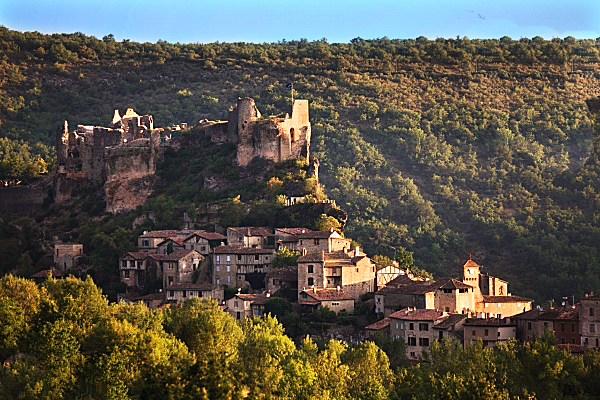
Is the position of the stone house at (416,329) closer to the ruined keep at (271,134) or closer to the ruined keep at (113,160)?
the ruined keep at (271,134)

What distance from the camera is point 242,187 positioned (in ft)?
389

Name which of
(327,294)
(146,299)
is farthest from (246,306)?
(146,299)

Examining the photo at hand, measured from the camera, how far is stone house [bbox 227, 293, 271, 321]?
9819 cm

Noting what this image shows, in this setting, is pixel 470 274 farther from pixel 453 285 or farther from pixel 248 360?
pixel 248 360

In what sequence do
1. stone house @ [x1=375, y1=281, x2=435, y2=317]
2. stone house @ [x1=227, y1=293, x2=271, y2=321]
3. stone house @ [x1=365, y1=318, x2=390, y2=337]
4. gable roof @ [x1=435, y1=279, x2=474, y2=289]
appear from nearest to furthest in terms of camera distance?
1. stone house @ [x1=365, y1=318, x2=390, y2=337]
2. stone house @ [x1=375, y1=281, x2=435, y2=317]
3. gable roof @ [x1=435, y1=279, x2=474, y2=289]
4. stone house @ [x1=227, y1=293, x2=271, y2=321]

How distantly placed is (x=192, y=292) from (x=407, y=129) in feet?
252

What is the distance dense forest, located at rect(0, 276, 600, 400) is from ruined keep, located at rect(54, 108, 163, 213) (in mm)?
30467

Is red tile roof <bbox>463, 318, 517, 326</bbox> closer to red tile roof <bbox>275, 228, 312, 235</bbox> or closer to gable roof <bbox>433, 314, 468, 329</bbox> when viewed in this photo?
gable roof <bbox>433, 314, 468, 329</bbox>

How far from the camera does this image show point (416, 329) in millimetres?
92188

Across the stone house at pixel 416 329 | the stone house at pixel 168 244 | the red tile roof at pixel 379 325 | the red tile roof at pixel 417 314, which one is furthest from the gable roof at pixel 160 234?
the stone house at pixel 416 329

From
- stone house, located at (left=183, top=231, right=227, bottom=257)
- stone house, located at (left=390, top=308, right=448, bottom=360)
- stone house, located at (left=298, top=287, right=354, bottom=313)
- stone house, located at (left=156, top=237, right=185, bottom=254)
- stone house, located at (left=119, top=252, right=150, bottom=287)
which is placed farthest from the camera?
stone house, located at (left=156, top=237, right=185, bottom=254)

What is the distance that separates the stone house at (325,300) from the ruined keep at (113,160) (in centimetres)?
2565

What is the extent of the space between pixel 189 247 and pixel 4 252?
1676 cm

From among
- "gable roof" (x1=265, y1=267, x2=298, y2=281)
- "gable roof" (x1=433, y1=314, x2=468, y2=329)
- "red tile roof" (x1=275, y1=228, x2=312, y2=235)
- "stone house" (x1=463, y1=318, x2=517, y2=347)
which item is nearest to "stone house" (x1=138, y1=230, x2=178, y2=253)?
"red tile roof" (x1=275, y1=228, x2=312, y2=235)
